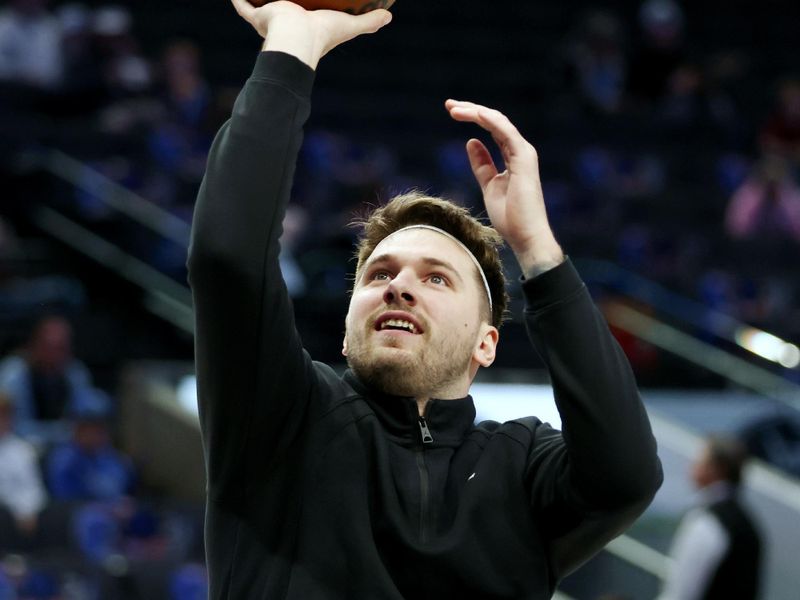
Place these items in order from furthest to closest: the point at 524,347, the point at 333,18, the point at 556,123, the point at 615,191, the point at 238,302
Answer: the point at 556,123 < the point at 615,191 < the point at 524,347 < the point at 333,18 < the point at 238,302

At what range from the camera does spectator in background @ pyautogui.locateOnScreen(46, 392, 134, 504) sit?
7645mm

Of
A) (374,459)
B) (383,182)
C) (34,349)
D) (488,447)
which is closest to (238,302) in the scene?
→ (374,459)

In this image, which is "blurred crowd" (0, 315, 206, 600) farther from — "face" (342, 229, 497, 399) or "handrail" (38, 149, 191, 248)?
"face" (342, 229, 497, 399)

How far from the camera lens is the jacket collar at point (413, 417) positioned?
2.44 metres

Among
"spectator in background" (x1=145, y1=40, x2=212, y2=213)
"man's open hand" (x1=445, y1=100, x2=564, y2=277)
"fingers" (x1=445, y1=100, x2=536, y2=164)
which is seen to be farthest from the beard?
"spectator in background" (x1=145, y1=40, x2=212, y2=213)

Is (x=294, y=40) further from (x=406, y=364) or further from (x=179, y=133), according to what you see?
(x=179, y=133)

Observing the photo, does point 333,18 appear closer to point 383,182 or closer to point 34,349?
point 34,349

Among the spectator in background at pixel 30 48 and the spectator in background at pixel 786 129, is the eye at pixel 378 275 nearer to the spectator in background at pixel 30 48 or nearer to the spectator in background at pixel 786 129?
the spectator in background at pixel 30 48

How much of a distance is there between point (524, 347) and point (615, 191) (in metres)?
2.40

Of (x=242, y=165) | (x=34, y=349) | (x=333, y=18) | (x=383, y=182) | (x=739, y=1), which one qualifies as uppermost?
(x=739, y=1)

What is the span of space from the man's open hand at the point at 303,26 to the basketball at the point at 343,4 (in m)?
0.01

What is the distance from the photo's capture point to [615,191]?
11.6m

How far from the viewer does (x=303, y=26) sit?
7.53 feet

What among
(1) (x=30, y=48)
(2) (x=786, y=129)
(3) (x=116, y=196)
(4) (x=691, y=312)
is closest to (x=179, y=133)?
(3) (x=116, y=196)
